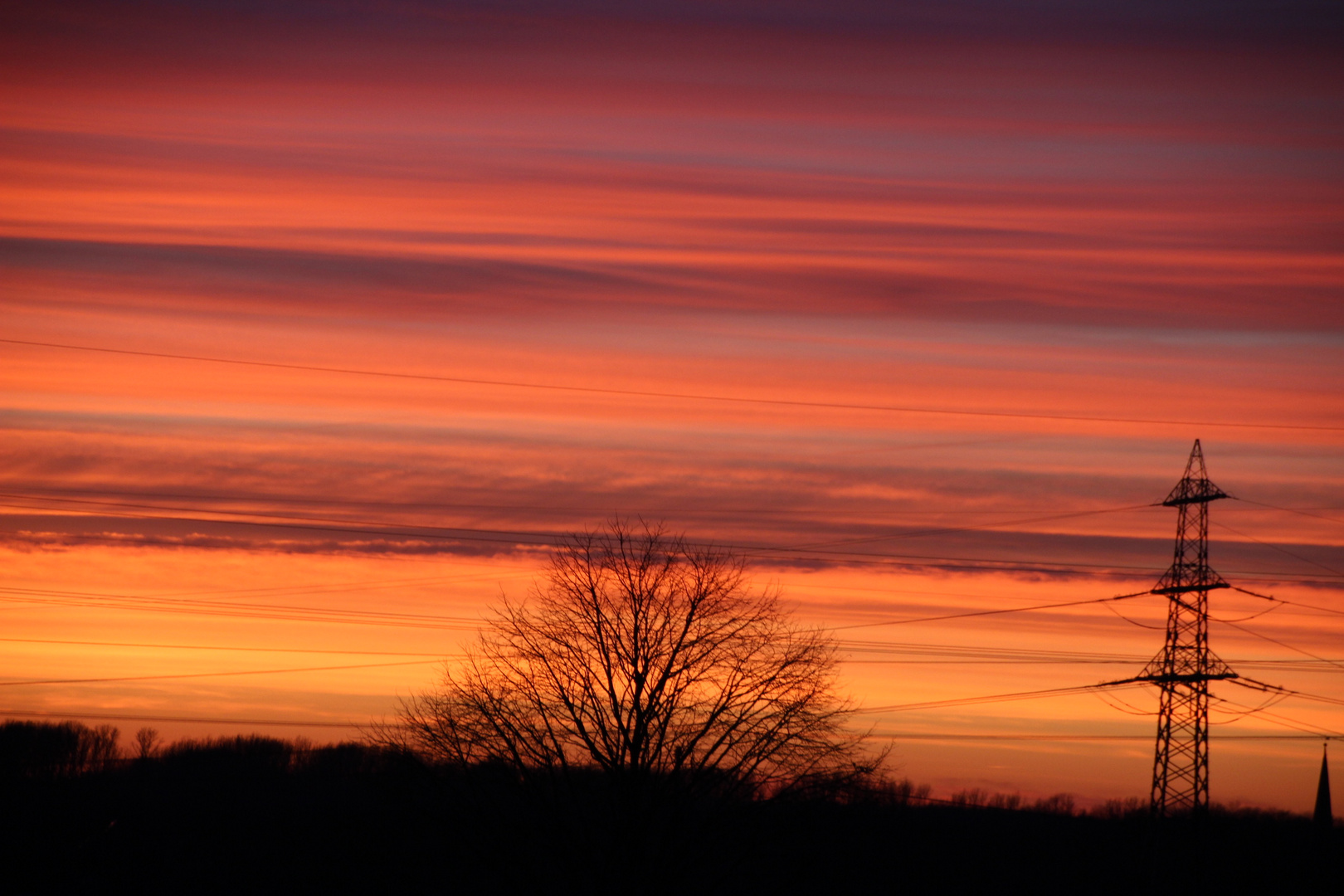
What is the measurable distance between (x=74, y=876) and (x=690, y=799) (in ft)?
197

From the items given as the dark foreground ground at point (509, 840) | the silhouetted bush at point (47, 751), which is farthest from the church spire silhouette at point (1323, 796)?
the silhouetted bush at point (47, 751)

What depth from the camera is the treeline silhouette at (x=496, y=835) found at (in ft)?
Result: 121

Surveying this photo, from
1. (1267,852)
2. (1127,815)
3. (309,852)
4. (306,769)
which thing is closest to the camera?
(309,852)

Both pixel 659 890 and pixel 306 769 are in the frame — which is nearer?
pixel 659 890

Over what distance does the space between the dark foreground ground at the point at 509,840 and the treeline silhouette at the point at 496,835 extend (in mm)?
125

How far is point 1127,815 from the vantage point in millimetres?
118000

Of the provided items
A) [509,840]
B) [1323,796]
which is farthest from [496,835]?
[1323,796]

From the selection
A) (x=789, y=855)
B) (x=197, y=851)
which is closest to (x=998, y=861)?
(x=197, y=851)

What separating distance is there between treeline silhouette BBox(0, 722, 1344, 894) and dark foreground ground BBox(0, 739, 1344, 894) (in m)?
0.12

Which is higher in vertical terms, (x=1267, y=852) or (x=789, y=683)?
(x=789, y=683)

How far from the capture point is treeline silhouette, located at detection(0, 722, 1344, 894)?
36906 millimetres

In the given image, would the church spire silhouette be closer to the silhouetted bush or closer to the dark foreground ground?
the dark foreground ground

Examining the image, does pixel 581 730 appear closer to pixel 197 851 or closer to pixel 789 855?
pixel 789 855

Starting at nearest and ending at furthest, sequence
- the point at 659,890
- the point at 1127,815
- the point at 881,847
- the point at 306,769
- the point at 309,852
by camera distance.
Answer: the point at 659,890
the point at 881,847
the point at 309,852
the point at 306,769
the point at 1127,815
